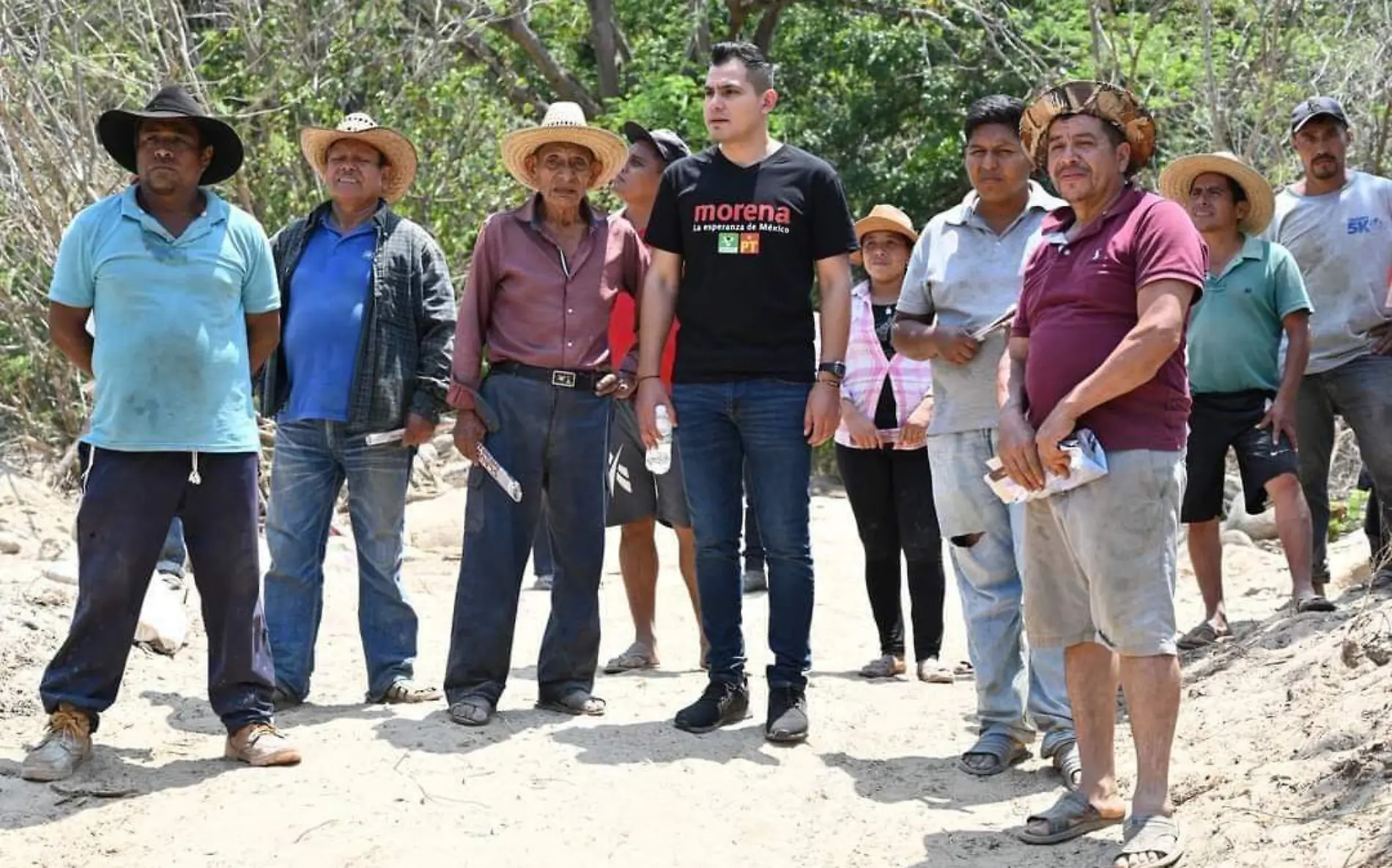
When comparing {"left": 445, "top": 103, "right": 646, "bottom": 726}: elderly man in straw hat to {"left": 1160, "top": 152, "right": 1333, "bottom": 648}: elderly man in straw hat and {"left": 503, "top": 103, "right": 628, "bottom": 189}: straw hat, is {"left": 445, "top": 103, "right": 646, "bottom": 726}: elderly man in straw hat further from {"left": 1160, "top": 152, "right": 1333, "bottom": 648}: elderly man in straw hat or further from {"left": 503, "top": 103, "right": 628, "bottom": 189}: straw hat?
{"left": 1160, "top": 152, "right": 1333, "bottom": 648}: elderly man in straw hat

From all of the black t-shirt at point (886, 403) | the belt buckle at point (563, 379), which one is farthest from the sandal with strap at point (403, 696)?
the black t-shirt at point (886, 403)

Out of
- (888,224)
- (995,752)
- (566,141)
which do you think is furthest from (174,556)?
(995,752)

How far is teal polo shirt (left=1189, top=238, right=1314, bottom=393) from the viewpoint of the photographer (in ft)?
25.2

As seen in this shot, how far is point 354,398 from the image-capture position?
683 centimetres

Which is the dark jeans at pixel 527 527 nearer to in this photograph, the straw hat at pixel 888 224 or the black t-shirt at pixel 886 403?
the black t-shirt at pixel 886 403

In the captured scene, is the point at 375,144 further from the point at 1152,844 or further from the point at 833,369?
the point at 1152,844

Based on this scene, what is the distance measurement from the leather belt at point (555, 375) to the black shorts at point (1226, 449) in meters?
2.75

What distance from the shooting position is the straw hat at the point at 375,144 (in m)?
7.03

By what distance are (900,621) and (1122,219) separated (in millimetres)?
3242

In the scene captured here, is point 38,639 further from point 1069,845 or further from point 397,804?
point 1069,845

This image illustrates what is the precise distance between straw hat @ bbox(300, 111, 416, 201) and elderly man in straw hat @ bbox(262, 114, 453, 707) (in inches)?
0.4

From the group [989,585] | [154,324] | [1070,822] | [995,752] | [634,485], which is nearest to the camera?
[1070,822]

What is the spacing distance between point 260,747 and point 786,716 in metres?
1.85

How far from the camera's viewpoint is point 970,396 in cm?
636
